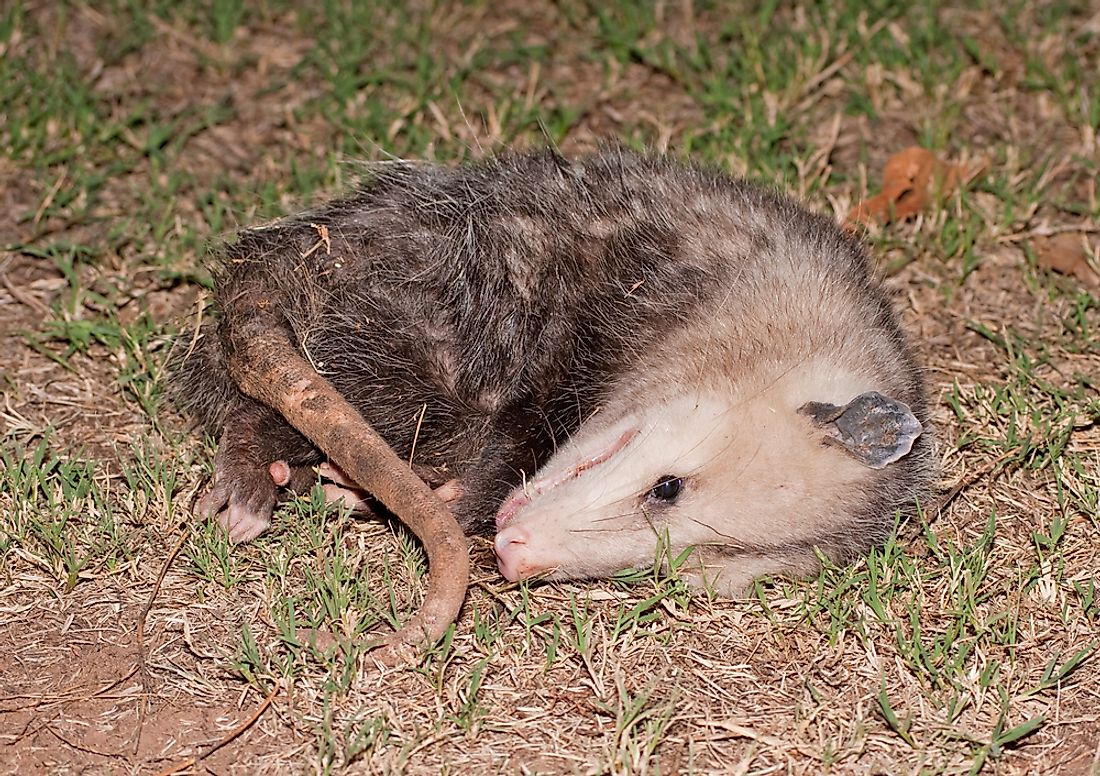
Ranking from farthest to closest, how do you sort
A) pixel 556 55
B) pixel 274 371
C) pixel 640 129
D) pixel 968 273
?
pixel 556 55 < pixel 640 129 < pixel 968 273 < pixel 274 371

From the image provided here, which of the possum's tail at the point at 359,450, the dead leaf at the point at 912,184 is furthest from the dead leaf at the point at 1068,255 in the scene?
the possum's tail at the point at 359,450

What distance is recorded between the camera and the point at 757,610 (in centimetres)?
271

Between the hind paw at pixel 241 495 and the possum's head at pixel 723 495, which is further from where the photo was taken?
the hind paw at pixel 241 495

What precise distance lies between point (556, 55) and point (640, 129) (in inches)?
21.1

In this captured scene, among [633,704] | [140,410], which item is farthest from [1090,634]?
[140,410]

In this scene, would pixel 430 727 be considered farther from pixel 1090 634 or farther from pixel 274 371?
pixel 1090 634

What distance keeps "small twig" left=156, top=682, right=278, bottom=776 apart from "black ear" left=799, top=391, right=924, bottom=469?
1131 millimetres

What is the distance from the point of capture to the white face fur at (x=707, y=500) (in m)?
2.64

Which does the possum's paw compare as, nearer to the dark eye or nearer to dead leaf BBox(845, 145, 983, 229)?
the dark eye

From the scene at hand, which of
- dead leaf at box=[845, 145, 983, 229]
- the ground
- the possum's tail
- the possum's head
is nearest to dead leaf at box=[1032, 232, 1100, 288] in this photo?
the ground

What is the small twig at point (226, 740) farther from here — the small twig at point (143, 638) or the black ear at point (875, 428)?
the black ear at point (875, 428)

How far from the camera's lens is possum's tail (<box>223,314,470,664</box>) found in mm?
2488

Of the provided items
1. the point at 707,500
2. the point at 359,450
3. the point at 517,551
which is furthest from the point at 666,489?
the point at 359,450

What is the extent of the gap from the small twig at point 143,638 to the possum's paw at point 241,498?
0.29ft
